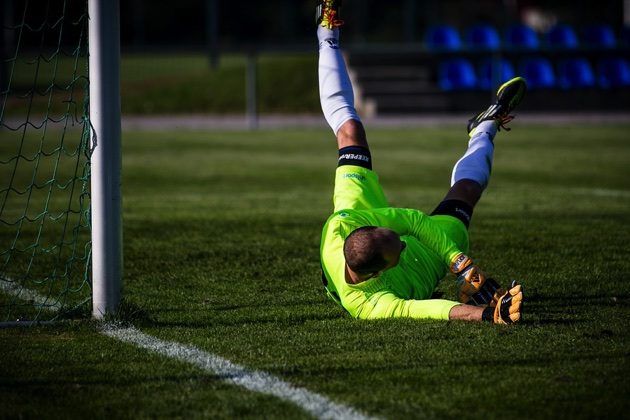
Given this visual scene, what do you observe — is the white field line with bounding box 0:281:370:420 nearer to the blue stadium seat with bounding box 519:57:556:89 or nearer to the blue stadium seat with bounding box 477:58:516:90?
the blue stadium seat with bounding box 477:58:516:90

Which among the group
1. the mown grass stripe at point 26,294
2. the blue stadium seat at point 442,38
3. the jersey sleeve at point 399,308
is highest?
the blue stadium seat at point 442,38

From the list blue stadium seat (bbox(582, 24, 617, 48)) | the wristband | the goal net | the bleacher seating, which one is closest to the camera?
the wristband

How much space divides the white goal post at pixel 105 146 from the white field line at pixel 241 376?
0.41 metres

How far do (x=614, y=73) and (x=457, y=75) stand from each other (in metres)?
4.78

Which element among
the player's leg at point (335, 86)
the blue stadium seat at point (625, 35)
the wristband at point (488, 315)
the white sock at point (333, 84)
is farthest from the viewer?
the blue stadium seat at point (625, 35)

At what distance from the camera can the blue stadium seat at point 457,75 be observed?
1126 inches

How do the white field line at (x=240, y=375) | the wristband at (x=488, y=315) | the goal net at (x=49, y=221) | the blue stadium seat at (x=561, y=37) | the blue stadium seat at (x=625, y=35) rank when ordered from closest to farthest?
the white field line at (x=240, y=375), the wristband at (x=488, y=315), the goal net at (x=49, y=221), the blue stadium seat at (x=625, y=35), the blue stadium seat at (x=561, y=37)

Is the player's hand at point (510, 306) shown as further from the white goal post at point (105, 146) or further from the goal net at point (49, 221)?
the goal net at point (49, 221)

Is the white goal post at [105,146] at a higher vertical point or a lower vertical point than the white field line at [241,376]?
higher

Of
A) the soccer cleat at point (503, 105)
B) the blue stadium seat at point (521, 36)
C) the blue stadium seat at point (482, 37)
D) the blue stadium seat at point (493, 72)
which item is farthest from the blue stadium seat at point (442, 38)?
the soccer cleat at point (503, 105)

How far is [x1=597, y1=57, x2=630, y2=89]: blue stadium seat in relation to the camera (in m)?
28.8

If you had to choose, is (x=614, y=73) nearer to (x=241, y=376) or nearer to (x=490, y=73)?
(x=490, y=73)

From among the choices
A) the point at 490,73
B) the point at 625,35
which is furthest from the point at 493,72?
the point at 625,35

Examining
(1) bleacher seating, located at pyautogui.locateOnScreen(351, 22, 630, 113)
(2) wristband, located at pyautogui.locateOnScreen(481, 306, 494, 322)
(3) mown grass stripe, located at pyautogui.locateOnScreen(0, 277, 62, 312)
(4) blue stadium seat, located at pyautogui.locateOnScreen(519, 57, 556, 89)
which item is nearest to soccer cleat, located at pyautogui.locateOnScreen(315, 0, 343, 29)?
(2) wristband, located at pyautogui.locateOnScreen(481, 306, 494, 322)
